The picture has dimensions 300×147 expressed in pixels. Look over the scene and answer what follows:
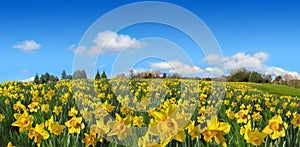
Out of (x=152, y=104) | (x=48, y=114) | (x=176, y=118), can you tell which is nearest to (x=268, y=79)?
(x=152, y=104)

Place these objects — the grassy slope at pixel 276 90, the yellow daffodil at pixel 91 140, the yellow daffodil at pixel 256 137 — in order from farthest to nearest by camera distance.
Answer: the grassy slope at pixel 276 90 < the yellow daffodil at pixel 91 140 < the yellow daffodil at pixel 256 137

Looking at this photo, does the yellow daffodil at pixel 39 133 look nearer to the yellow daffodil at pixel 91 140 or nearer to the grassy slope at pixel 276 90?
the yellow daffodil at pixel 91 140

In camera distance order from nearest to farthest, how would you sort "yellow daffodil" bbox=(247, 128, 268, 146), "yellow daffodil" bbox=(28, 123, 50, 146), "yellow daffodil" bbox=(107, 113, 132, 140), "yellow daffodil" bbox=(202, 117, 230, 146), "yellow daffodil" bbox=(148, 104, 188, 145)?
"yellow daffodil" bbox=(148, 104, 188, 145)
"yellow daffodil" bbox=(202, 117, 230, 146)
"yellow daffodil" bbox=(247, 128, 268, 146)
"yellow daffodil" bbox=(107, 113, 132, 140)
"yellow daffodil" bbox=(28, 123, 50, 146)

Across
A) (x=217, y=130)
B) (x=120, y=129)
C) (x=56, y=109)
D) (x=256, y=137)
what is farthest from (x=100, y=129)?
(x=56, y=109)

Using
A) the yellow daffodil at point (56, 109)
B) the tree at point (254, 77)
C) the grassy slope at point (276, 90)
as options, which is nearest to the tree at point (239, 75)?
the tree at point (254, 77)

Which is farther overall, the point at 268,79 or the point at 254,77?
the point at 268,79

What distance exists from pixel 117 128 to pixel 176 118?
2.07 feet

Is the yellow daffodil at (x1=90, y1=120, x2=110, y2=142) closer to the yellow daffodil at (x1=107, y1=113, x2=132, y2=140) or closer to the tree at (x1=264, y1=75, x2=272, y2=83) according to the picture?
the yellow daffodil at (x1=107, y1=113, x2=132, y2=140)

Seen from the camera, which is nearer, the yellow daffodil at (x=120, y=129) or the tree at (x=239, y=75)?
the yellow daffodil at (x=120, y=129)

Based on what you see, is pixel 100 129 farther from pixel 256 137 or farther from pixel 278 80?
pixel 278 80

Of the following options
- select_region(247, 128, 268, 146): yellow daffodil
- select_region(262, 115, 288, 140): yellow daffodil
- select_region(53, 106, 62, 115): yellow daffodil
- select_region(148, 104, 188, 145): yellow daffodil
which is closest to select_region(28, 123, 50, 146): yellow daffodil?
select_region(148, 104, 188, 145): yellow daffodil

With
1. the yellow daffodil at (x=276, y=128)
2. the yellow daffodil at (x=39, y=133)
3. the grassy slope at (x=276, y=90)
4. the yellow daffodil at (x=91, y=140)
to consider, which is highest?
the grassy slope at (x=276, y=90)

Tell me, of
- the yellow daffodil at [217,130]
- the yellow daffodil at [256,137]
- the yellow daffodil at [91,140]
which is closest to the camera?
the yellow daffodil at [217,130]

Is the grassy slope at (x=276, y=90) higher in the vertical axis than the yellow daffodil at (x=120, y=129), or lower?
higher
